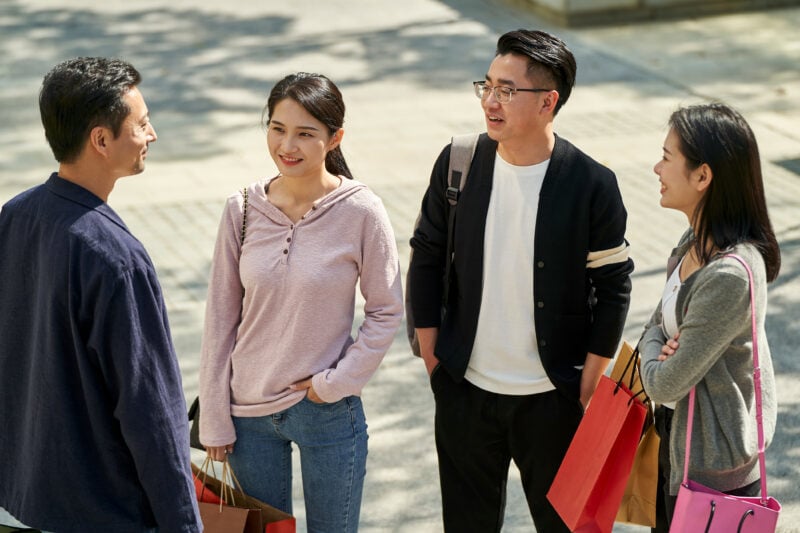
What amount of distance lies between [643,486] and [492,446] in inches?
20.3

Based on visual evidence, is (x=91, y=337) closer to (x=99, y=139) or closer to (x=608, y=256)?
(x=99, y=139)

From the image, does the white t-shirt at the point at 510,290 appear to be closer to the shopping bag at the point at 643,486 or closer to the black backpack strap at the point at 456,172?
Result: the black backpack strap at the point at 456,172

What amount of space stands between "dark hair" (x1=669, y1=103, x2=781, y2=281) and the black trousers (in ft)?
2.54

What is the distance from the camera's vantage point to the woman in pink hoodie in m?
3.64

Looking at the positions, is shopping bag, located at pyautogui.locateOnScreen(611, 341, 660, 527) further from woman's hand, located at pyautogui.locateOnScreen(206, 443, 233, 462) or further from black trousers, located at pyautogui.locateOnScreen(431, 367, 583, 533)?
woman's hand, located at pyautogui.locateOnScreen(206, 443, 233, 462)

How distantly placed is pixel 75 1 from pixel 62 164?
38.3ft

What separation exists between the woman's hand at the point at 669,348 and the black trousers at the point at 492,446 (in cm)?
47

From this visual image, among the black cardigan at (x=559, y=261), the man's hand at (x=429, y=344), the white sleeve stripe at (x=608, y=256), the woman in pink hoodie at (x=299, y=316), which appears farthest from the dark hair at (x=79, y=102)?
the white sleeve stripe at (x=608, y=256)

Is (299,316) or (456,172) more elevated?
(456,172)

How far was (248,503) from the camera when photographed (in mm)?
3646

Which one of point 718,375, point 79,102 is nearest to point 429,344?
point 718,375

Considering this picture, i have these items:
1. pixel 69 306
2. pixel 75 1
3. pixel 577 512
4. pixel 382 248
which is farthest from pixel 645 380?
pixel 75 1

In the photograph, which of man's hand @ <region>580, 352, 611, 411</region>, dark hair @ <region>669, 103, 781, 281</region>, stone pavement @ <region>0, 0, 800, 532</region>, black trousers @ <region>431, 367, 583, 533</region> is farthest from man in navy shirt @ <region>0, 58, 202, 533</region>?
stone pavement @ <region>0, 0, 800, 532</region>

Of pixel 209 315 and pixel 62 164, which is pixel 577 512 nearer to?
pixel 209 315
